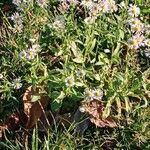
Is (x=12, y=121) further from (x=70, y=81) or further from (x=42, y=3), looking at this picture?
(x=42, y=3)

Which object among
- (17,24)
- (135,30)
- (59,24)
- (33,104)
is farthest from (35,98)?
(135,30)

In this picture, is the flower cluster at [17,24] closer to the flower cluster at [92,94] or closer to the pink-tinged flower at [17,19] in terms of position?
the pink-tinged flower at [17,19]

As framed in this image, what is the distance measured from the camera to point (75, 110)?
144 inches

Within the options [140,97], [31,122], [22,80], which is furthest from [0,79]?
[140,97]

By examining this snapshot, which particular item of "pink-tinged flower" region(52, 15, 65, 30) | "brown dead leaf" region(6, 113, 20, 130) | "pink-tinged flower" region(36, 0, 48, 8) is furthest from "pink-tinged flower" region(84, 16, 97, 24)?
"brown dead leaf" region(6, 113, 20, 130)

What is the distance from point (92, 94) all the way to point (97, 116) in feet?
0.60

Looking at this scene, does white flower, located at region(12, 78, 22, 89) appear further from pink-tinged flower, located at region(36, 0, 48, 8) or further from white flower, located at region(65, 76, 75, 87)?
pink-tinged flower, located at region(36, 0, 48, 8)

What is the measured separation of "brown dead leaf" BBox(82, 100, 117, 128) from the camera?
354cm

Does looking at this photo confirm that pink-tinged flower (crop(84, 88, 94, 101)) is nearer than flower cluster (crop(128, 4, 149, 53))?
Yes

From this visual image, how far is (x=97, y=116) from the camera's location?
356cm

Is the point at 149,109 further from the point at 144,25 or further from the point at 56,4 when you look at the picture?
the point at 56,4

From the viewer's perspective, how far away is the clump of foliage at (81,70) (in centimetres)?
353

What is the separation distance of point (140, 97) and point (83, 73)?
0.44 m

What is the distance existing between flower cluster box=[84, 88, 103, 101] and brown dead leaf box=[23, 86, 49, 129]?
1.20 ft
